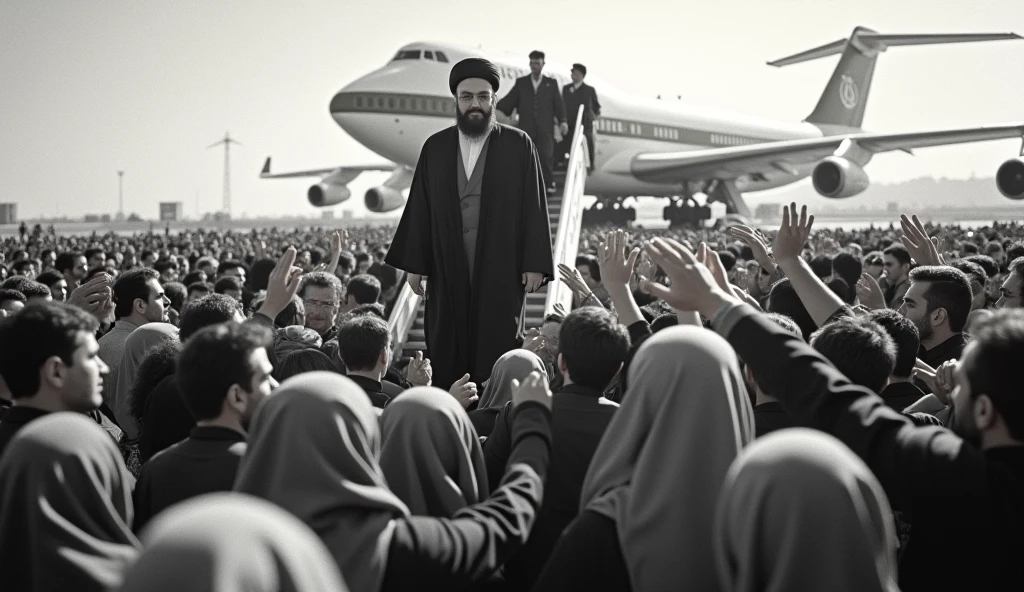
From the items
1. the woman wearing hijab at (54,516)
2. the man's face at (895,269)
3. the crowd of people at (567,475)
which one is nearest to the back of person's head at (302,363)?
the crowd of people at (567,475)

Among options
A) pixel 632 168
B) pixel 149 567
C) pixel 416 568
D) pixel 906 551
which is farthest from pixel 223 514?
pixel 632 168

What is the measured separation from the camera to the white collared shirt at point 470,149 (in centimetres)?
566

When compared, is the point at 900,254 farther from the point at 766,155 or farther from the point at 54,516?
the point at 766,155

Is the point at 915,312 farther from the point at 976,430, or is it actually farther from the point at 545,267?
the point at 976,430

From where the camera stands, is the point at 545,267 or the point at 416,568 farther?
the point at 545,267

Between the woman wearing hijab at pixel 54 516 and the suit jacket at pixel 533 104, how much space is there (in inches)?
378

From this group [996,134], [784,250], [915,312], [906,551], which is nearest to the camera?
[906,551]

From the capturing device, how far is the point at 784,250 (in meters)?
3.85

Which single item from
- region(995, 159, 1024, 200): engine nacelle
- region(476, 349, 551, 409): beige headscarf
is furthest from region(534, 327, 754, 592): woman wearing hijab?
region(995, 159, 1024, 200): engine nacelle

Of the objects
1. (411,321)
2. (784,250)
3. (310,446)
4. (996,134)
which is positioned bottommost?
(411,321)

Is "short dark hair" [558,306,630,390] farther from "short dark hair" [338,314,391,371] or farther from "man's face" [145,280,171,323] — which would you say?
"man's face" [145,280,171,323]

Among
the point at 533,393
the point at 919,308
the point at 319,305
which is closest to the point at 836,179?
the point at 919,308

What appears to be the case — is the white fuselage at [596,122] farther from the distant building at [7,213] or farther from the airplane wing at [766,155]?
the distant building at [7,213]

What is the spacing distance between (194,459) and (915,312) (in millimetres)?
3526
